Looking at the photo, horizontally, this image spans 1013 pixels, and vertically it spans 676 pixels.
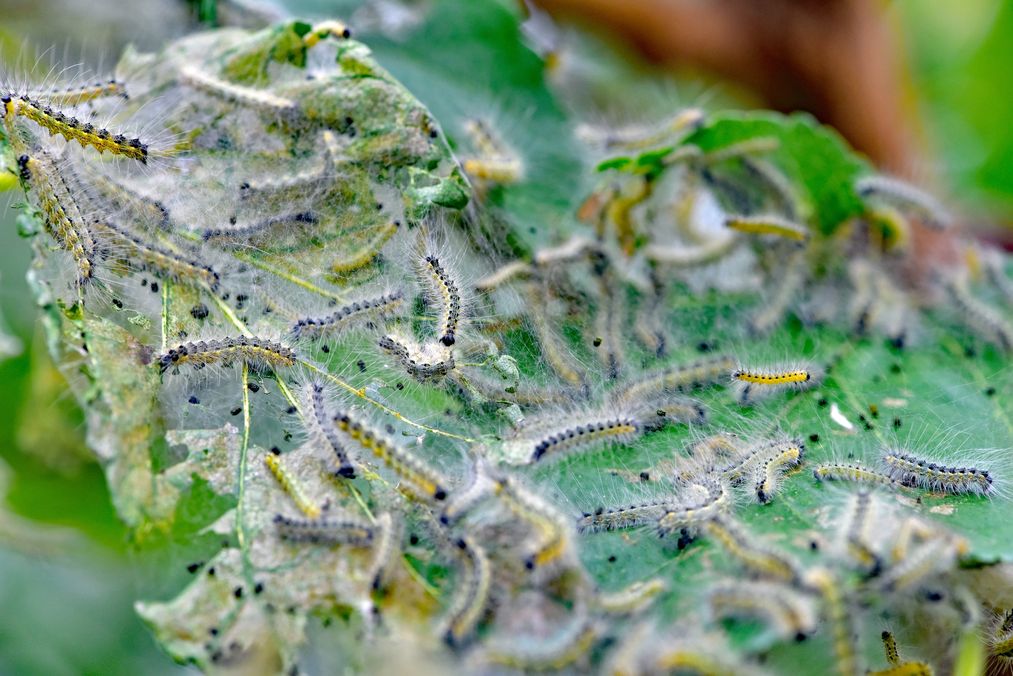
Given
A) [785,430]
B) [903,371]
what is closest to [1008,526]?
[785,430]

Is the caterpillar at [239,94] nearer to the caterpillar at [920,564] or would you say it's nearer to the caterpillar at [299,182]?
the caterpillar at [299,182]

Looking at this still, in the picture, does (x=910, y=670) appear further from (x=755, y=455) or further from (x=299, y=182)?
(x=299, y=182)

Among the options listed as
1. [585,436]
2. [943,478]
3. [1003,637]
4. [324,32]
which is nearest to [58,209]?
[324,32]

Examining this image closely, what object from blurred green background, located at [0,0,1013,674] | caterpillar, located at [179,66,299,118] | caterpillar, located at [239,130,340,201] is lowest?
blurred green background, located at [0,0,1013,674]

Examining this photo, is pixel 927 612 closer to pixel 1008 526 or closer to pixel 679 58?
pixel 1008 526

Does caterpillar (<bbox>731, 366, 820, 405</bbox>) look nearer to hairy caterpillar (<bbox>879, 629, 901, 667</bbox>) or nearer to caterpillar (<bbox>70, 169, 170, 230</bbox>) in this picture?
hairy caterpillar (<bbox>879, 629, 901, 667</bbox>)

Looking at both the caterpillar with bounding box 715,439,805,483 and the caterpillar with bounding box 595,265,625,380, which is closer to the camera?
the caterpillar with bounding box 715,439,805,483

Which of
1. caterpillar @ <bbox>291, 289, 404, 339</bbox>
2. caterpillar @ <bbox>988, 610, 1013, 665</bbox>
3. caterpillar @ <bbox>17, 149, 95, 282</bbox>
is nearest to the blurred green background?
caterpillar @ <bbox>17, 149, 95, 282</bbox>
